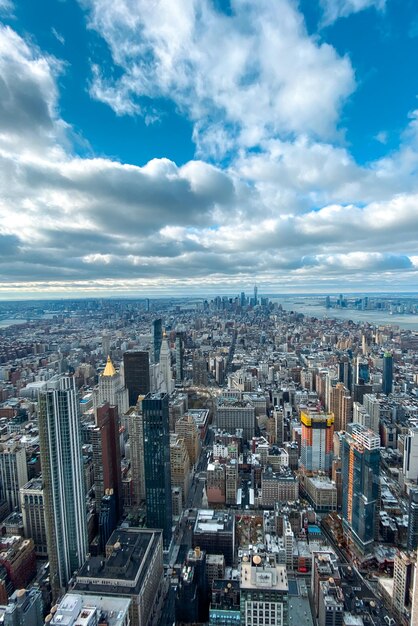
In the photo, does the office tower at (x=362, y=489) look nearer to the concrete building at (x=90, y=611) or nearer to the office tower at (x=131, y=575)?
the office tower at (x=131, y=575)

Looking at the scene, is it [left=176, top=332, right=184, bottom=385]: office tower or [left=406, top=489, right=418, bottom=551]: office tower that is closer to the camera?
[left=406, top=489, right=418, bottom=551]: office tower

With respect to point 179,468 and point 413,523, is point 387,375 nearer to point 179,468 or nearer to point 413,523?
point 413,523

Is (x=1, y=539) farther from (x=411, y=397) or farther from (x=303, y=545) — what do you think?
(x=411, y=397)

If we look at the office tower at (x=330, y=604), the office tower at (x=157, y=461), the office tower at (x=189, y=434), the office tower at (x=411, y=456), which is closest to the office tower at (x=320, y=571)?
the office tower at (x=330, y=604)

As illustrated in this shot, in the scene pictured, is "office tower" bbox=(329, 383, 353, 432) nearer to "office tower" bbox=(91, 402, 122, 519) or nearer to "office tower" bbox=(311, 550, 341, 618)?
"office tower" bbox=(311, 550, 341, 618)

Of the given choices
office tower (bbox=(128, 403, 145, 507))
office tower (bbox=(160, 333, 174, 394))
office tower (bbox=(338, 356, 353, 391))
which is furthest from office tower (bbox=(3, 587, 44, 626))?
office tower (bbox=(338, 356, 353, 391))

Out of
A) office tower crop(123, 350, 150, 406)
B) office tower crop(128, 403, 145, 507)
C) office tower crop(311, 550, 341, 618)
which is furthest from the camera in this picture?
office tower crop(123, 350, 150, 406)
